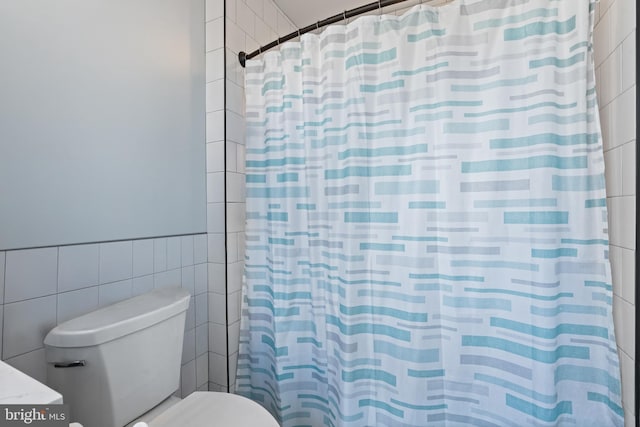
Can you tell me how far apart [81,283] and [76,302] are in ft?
0.21

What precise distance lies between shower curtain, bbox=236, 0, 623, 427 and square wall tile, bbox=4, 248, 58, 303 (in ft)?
2.60

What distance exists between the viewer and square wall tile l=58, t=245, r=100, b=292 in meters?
0.99

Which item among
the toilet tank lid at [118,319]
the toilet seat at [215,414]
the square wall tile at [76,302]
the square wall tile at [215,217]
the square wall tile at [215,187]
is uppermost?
the square wall tile at [215,187]

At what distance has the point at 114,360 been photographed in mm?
923

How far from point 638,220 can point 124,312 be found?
62.3 inches

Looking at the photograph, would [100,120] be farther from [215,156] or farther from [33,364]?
[33,364]

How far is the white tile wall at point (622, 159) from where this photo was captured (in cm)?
87

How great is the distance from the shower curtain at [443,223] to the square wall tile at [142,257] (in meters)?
0.52

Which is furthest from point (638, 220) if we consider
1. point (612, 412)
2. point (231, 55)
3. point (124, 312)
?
point (231, 55)

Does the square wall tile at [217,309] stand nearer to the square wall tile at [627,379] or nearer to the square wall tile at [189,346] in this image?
the square wall tile at [189,346]

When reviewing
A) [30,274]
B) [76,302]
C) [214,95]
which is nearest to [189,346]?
[76,302]

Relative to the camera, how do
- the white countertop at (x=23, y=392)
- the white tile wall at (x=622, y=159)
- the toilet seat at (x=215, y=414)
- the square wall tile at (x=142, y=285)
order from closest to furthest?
the white countertop at (x=23, y=392)
the white tile wall at (x=622, y=159)
the toilet seat at (x=215, y=414)
the square wall tile at (x=142, y=285)

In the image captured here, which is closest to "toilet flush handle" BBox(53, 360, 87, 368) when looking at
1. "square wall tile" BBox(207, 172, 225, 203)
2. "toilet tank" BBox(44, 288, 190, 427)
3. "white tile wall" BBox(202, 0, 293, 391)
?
"toilet tank" BBox(44, 288, 190, 427)

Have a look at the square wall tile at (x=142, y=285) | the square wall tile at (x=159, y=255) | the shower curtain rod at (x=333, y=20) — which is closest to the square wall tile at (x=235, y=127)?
the shower curtain rod at (x=333, y=20)
